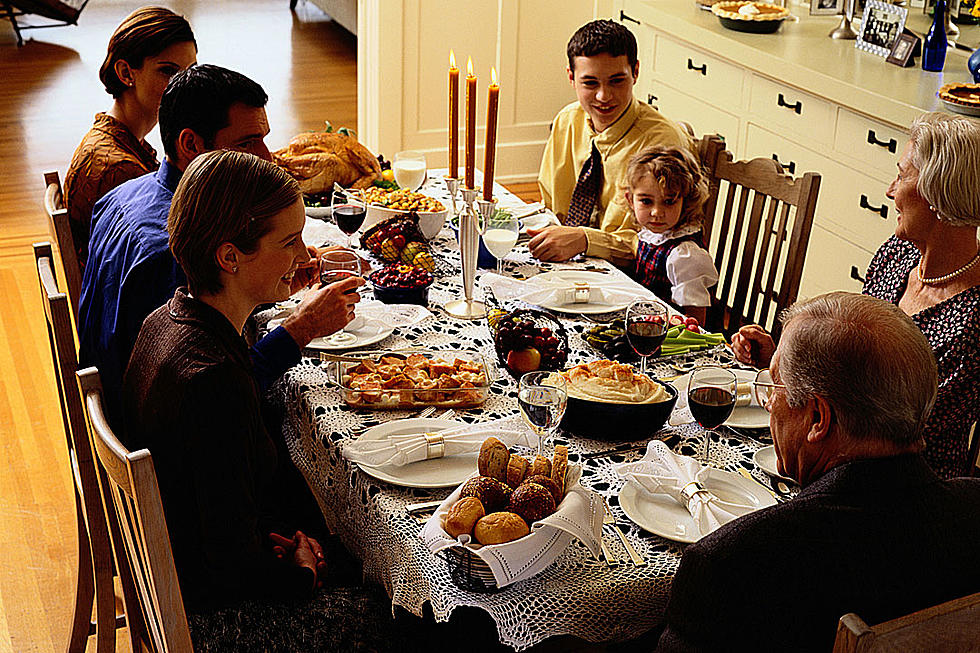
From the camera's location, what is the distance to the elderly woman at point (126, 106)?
8.54 ft

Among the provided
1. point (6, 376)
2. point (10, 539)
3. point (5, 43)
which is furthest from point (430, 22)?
point (5, 43)

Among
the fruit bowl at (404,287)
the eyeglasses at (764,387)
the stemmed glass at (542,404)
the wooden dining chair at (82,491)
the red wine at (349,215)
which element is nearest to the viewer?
the eyeglasses at (764,387)

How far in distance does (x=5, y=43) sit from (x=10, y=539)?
6.81 metres

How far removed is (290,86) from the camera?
753 centimetres

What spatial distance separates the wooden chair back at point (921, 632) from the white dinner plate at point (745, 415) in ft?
2.43

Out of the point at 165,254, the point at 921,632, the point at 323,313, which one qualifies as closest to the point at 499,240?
the point at 323,313

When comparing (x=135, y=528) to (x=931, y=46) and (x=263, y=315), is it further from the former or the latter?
(x=931, y=46)

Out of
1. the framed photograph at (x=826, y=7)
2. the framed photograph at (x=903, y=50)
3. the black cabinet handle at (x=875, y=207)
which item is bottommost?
the black cabinet handle at (x=875, y=207)

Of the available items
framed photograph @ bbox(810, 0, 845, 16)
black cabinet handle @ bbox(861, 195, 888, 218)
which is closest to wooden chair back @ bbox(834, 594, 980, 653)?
black cabinet handle @ bbox(861, 195, 888, 218)

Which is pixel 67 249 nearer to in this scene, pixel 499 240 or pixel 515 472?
pixel 499 240

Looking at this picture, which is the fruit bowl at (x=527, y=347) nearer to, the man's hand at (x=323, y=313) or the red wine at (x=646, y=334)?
the red wine at (x=646, y=334)

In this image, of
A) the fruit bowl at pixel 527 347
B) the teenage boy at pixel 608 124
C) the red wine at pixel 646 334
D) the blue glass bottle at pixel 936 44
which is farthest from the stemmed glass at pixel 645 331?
the blue glass bottle at pixel 936 44

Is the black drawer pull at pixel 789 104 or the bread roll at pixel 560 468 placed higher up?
the black drawer pull at pixel 789 104

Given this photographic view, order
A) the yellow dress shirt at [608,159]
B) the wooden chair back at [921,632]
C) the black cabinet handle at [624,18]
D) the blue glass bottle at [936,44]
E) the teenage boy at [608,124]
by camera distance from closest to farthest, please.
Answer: the wooden chair back at [921,632], the yellow dress shirt at [608,159], the teenage boy at [608,124], the blue glass bottle at [936,44], the black cabinet handle at [624,18]
